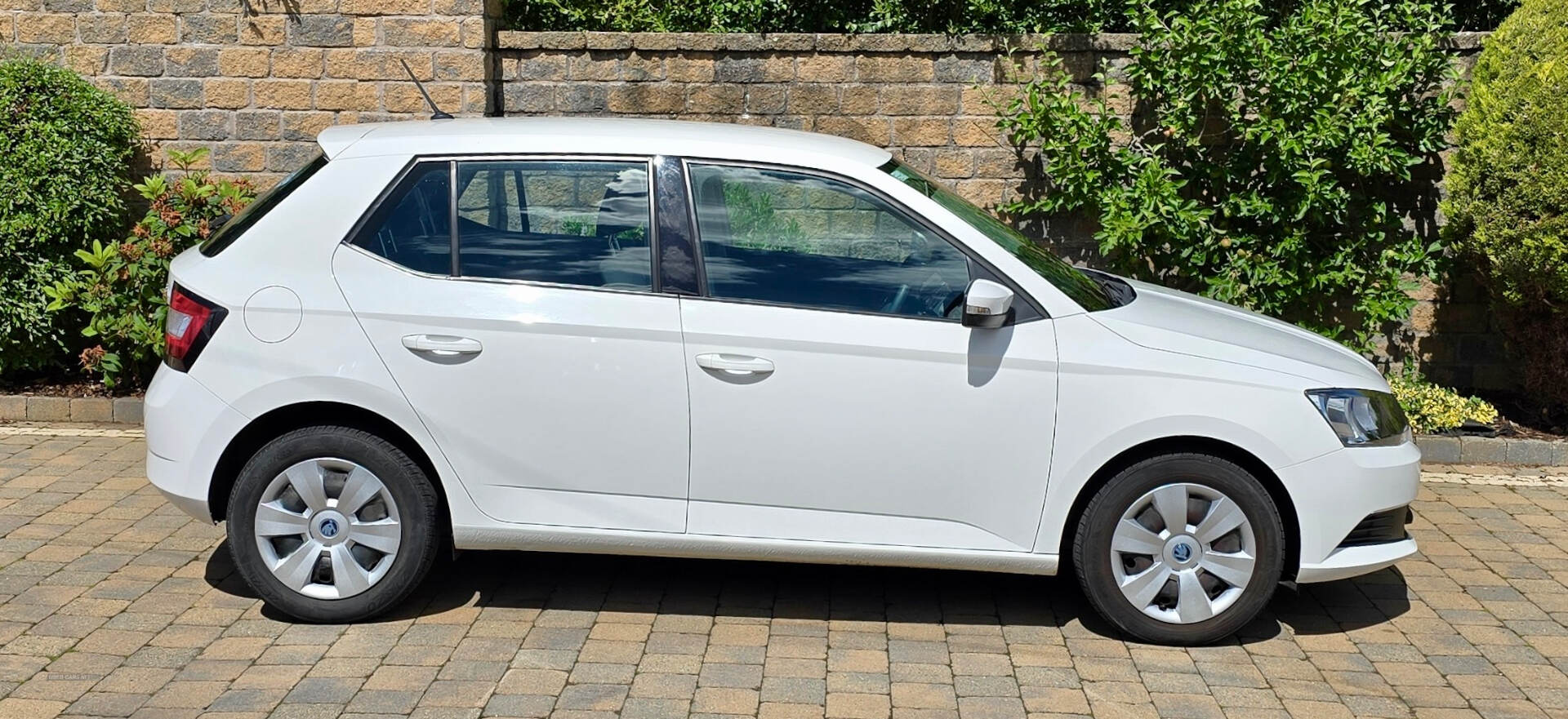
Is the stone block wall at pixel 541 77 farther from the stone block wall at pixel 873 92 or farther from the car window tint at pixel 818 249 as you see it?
the car window tint at pixel 818 249

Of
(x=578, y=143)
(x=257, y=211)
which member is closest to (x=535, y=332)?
(x=578, y=143)

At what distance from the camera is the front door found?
4965 millimetres

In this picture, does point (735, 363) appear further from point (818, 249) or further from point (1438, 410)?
point (1438, 410)

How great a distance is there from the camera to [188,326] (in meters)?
5.15

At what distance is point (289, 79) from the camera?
28.6 feet

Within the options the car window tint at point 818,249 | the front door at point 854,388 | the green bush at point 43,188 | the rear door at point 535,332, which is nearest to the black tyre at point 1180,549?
the front door at point 854,388

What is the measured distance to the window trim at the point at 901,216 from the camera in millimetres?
5023

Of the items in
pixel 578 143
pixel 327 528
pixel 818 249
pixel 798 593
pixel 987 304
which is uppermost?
pixel 578 143

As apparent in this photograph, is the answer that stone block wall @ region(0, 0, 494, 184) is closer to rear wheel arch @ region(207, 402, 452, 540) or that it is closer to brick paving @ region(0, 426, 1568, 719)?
brick paving @ region(0, 426, 1568, 719)

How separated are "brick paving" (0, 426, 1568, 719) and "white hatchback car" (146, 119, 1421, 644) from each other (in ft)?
0.92

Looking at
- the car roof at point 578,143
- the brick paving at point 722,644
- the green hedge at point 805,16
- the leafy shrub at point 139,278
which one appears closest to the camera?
the brick paving at point 722,644

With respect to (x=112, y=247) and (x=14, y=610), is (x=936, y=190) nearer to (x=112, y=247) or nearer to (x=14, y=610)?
(x=14, y=610)

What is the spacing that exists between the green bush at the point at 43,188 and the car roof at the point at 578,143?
11.7ft

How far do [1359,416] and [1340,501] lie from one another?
33cm
